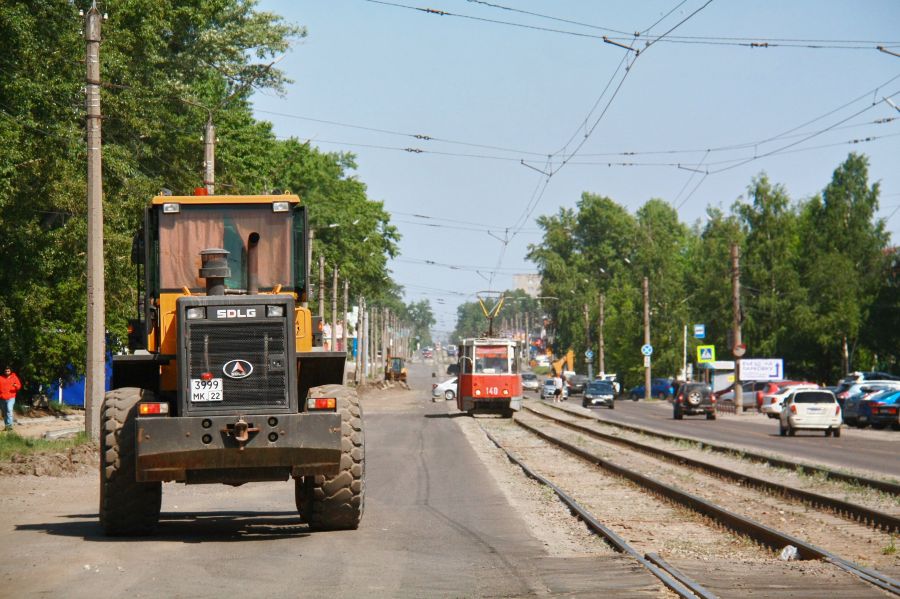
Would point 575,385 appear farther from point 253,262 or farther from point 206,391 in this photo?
point 206,391

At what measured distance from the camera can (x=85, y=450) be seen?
987 inches

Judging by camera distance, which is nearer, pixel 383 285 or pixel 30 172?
pixel 30 172

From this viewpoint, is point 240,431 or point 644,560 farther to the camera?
point 240,431

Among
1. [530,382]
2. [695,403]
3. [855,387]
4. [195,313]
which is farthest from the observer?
[530,382]

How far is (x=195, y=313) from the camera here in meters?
13.1

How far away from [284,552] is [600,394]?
6448 centimetres

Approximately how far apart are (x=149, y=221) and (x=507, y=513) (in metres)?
5.94

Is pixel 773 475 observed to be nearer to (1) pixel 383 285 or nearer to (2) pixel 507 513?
(2) pixel 507 513

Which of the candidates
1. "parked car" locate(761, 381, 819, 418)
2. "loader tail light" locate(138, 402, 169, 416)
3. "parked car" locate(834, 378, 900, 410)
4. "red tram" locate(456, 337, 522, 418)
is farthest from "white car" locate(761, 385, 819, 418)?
"loader tail light" locate(138, 402, 169, 416)

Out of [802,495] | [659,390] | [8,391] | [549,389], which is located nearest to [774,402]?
[549,389]

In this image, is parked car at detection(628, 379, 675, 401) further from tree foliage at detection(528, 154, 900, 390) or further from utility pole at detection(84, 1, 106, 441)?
utility pole at detection(84, 1, 106, 441)

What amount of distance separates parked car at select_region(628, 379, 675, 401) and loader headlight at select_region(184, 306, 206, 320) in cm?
8103

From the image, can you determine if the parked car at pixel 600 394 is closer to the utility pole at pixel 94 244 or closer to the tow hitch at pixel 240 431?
the utility pole at pixel 94 244

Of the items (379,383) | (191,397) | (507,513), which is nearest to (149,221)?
(191,397)
